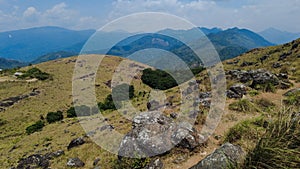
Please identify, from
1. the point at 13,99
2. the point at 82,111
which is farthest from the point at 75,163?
the point at 13,99

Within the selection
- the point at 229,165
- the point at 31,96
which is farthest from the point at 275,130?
the point at 31,96

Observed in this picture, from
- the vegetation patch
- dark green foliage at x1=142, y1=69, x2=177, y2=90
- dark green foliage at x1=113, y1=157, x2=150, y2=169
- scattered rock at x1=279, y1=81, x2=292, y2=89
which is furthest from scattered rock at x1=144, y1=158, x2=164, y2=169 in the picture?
dark green foliage at x1=142, y1=69, x2=177, y2=90

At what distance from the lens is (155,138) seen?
1030 cm

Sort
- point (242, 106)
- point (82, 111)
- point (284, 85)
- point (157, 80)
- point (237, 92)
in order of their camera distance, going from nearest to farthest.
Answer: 1. point (242, 106)
2. point (237, 92)
3. point (284, 85)
4. point (82, 111)
5. point (157, 80)

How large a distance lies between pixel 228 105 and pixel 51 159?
1444 centimetres

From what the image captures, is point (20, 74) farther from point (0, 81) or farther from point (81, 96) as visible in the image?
point (81, 96)

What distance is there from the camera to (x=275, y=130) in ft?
14.0

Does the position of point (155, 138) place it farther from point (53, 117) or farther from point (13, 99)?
point (13, 99)

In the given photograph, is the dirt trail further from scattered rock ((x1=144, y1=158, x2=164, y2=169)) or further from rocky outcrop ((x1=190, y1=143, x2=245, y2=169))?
rocky outcrop ((x1=190, y1=143, x2=245, y2=169))

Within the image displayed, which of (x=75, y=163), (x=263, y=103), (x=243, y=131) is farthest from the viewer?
(x=263, y=103)

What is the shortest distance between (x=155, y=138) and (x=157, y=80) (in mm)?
81978

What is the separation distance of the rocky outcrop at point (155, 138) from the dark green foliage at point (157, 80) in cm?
7337

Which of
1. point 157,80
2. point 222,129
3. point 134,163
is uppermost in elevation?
point 222,129

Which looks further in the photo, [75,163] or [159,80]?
[159,80]
